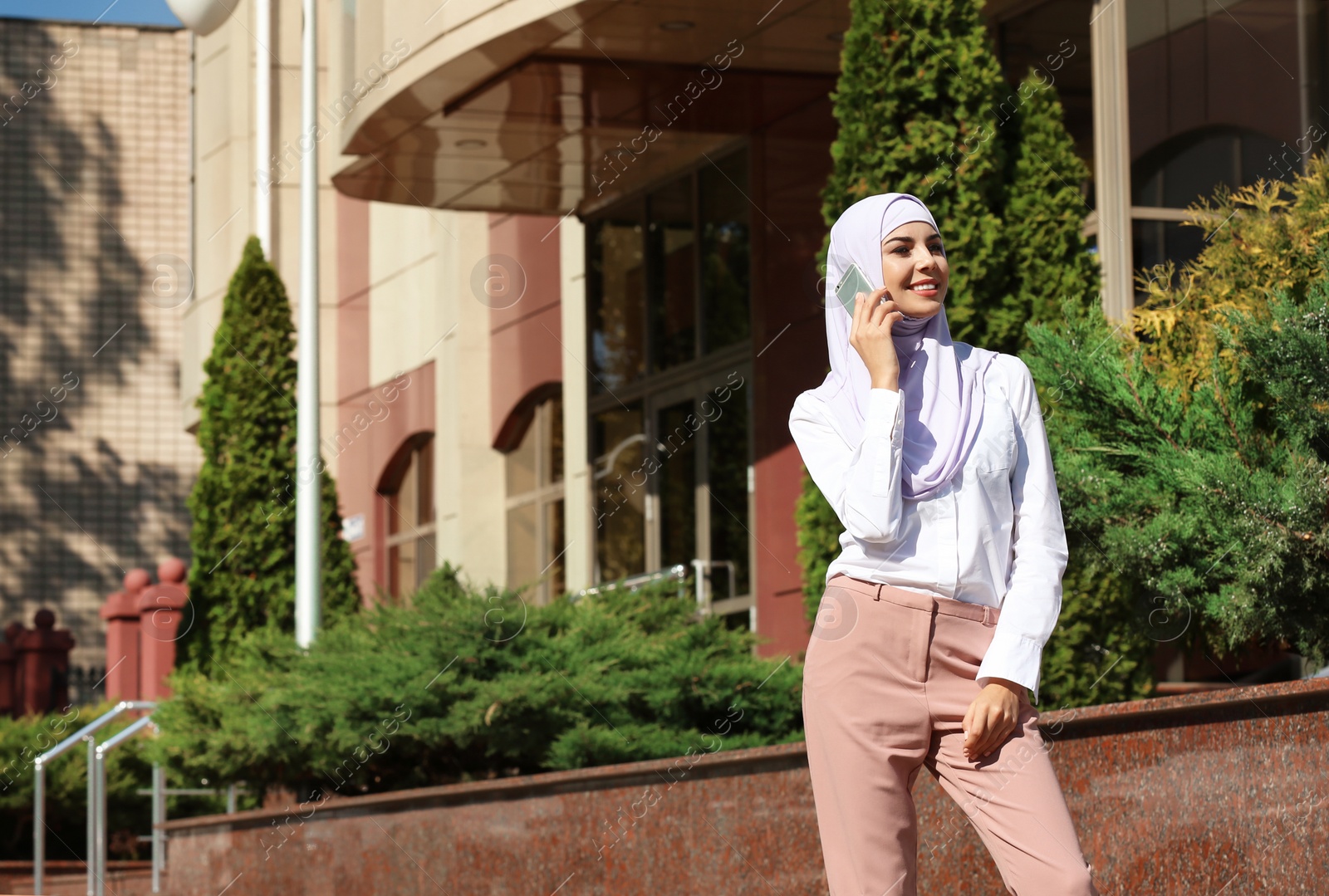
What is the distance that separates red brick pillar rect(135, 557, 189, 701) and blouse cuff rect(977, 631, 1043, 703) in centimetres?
1508

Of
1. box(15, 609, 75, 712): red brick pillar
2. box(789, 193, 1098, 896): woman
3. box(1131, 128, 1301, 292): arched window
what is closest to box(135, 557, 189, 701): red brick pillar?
box(15, 609, 75, 712): red brick pillar

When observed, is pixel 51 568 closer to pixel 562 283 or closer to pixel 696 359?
pixel 562 283

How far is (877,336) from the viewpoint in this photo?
3637mm

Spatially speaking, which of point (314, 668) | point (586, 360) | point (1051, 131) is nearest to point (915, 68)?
point (1051, 131)

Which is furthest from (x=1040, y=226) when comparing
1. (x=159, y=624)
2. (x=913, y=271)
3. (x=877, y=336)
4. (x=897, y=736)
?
(x=159, y=624)

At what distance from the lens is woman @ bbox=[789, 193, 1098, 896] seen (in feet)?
11.4

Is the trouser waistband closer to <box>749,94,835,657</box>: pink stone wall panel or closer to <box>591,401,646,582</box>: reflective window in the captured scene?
<box>749,94,835,657</box>: pink stone wall panel

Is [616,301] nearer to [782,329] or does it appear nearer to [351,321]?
[782,329]

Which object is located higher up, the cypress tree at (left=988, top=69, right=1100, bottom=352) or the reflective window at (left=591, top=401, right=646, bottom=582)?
the cypress tree at (left=988, top=69, right=1100, bottom=352)

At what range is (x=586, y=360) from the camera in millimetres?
16875

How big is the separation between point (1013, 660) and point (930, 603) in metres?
0.20

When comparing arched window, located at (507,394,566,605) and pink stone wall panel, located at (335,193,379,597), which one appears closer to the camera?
arched window, located at (507,394,566,605)

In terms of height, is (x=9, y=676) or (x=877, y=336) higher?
(x=877, y=336)

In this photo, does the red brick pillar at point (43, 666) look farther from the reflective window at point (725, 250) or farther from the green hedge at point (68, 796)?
the reflective window at point (725, 250)
